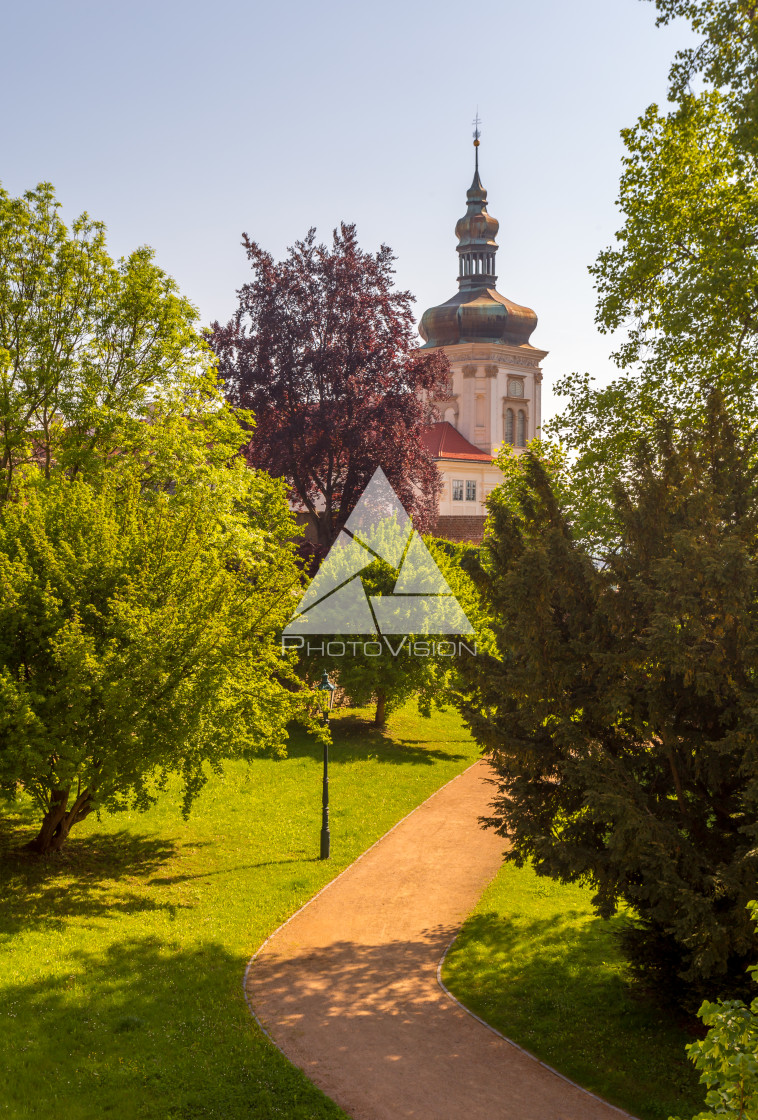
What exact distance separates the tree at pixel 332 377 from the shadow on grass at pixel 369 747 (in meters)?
7.16

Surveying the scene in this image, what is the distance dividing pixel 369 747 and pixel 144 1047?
57.5 ft

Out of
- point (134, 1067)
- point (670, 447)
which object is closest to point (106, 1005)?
point (134, 1067)

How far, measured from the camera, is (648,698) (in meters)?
10.7

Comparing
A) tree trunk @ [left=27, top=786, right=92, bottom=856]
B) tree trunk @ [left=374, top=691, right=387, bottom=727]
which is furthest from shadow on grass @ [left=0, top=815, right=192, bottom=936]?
tree trunk @ [left=374, top=691, right=387, bottom=727]

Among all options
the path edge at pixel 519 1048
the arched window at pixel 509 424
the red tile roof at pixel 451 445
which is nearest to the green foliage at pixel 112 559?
the path edge at pixel 519 1048

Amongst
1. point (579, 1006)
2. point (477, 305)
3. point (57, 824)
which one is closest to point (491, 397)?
point (477, 305)

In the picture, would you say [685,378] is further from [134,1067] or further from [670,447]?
[134,1067]

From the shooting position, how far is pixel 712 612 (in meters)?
10.3

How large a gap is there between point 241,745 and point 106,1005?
5.68 meters

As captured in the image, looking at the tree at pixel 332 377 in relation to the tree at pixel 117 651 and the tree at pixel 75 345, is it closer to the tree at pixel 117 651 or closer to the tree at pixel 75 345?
the tree at pixel 75 345

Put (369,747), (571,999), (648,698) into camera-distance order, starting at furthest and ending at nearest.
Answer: (369,747) → (571,999) → (648,698)

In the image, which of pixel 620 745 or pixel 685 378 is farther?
pixel 685 378

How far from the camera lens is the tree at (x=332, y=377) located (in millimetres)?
33344

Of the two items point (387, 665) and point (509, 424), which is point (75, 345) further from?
point (509, 424)
